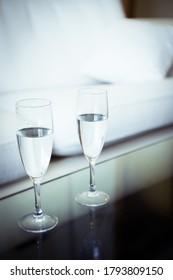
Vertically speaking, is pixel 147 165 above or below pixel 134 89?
below

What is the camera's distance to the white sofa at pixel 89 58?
1.30 m

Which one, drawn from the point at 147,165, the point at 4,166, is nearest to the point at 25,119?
the point at 147,165

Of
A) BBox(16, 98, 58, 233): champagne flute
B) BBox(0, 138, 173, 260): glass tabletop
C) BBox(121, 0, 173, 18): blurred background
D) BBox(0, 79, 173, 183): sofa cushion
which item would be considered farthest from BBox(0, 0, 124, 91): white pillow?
BBox(121, 0, 173, 18): blurred background

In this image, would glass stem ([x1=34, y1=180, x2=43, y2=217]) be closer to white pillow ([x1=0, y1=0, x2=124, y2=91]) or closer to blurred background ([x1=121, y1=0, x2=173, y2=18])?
white pillow ([x1=0, y1=0, x2=124, y2=91])

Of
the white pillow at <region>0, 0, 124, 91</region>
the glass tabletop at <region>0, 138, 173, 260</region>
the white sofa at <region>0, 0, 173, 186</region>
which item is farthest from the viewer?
the white pillow at <region>0, 0, 124, 91</region>

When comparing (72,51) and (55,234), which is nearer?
(55,234)

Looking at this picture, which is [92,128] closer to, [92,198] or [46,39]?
[92,198]

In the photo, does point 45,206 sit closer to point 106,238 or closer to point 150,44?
point 106,238

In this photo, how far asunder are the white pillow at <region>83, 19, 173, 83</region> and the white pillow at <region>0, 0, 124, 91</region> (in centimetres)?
7

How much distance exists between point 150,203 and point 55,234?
175 millimetres

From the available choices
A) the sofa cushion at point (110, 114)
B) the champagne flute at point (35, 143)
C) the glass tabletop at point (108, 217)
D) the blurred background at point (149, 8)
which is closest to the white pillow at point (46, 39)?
the sofa cushion at point (110, 114)

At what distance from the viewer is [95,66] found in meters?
1.56

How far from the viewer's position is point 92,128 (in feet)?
1.92

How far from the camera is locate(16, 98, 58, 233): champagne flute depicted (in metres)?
0.51
